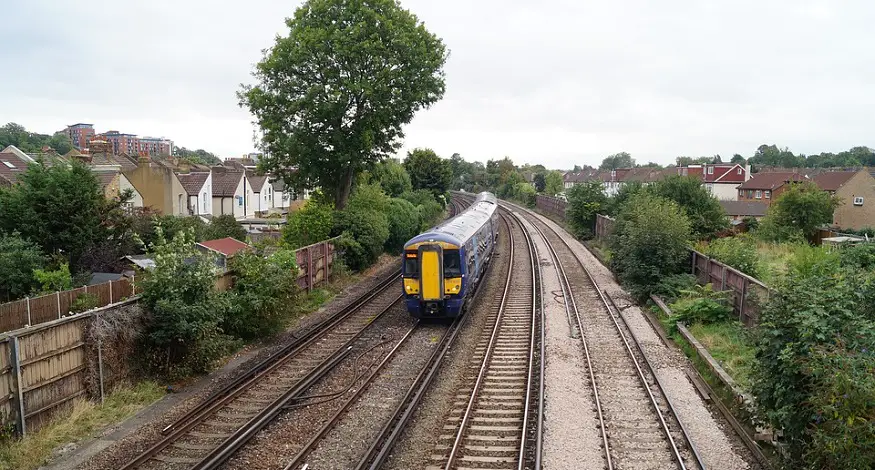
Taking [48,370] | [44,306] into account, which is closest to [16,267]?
[44,306]

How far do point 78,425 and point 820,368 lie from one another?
36.0 feet

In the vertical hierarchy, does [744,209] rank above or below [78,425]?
above

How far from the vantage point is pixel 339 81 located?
27625mm

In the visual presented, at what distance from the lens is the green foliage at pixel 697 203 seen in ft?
97.0

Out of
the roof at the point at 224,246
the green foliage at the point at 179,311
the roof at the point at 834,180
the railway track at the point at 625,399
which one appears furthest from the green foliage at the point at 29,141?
the roof at the point at 834,180

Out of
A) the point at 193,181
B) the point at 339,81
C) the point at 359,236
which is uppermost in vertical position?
the point at 339,81

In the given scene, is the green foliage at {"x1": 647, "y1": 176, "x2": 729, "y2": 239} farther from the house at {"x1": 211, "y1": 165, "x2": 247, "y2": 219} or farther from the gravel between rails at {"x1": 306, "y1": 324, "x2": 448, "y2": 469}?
the house at {"x1": 211, "y1": 165, "x2": 247, "y2": 219}

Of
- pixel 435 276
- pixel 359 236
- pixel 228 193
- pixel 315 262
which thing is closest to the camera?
pixel 435 276

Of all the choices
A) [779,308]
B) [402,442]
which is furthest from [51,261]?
[779,308]

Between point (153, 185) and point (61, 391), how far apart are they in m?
30.6

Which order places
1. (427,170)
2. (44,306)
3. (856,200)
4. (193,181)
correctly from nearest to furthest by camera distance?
(44,306) → (193,181) → (856,200) → (427,170)

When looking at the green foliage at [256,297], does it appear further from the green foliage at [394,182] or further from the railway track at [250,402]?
the green foliage at [394,182]

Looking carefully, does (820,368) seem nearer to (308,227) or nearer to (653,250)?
(653,250)

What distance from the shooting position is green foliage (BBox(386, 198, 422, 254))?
32.8 metres
